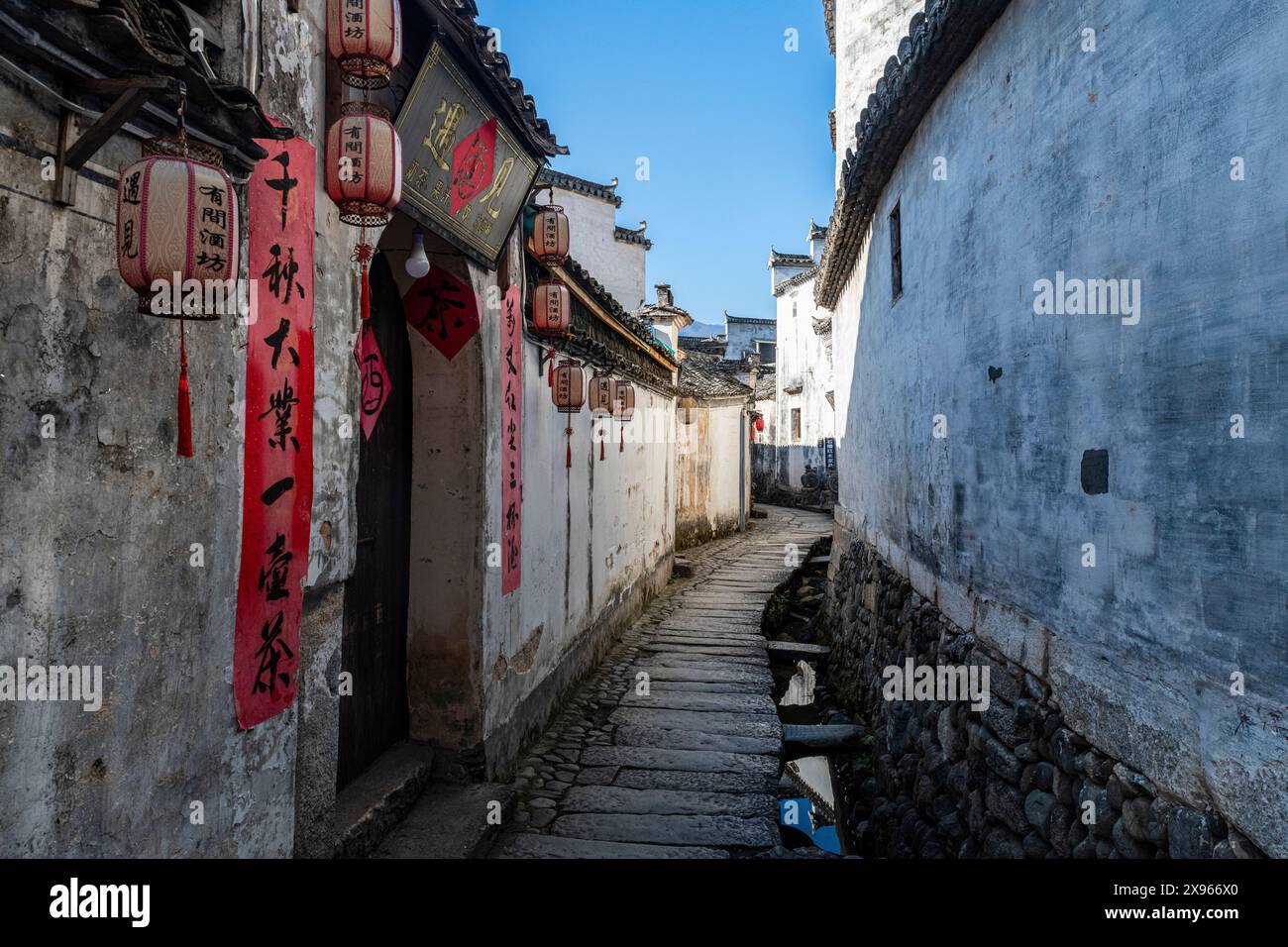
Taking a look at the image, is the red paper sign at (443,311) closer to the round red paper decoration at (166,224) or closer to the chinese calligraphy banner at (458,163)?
the chinese calligraphy banner at (458,163)

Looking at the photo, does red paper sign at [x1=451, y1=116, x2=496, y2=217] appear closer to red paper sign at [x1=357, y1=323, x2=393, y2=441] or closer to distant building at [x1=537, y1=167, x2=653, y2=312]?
red paper sign at [x1=357, y1=323, x2=393, y2=441]

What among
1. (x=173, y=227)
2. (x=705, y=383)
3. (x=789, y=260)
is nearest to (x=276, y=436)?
(x=173, y=227)

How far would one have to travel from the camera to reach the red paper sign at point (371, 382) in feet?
16.3

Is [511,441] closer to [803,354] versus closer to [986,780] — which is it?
[986,780]

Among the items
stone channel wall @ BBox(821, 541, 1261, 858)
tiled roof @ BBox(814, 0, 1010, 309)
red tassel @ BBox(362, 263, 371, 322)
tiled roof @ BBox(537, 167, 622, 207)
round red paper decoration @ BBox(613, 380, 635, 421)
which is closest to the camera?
stone channel wall @ BBox(821, 541, 1261, 858)

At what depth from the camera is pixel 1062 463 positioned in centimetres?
422

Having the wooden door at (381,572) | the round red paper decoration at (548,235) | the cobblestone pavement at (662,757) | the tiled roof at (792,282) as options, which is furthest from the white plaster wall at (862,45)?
the tiled roof at (792,282)

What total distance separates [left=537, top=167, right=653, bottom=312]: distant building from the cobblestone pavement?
17.8m

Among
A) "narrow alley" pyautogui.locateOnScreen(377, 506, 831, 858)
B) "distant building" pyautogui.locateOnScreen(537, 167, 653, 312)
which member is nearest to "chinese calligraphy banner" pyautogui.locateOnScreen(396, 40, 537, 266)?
"narrow alley" pyautogui.locateOnScreen(377, 506, 831, 858)

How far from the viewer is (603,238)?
2736cm

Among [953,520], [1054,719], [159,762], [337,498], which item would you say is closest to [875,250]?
[953,520]

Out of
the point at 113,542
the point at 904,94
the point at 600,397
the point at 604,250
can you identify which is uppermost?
the point at 604,250

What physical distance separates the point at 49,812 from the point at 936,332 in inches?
255

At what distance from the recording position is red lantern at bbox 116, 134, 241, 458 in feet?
7.36
